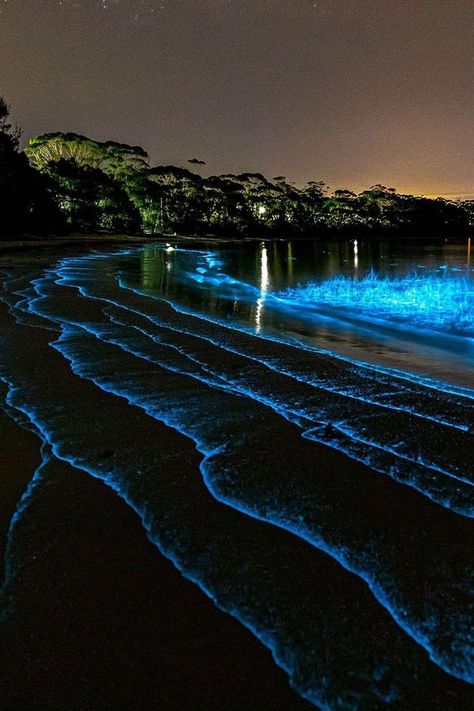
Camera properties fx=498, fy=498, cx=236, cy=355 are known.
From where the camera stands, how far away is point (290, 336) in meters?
7.93

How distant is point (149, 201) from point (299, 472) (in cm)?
7987

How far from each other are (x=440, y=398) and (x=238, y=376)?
6.40ft

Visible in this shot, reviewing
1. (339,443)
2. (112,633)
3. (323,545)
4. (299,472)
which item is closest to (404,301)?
(339,443)

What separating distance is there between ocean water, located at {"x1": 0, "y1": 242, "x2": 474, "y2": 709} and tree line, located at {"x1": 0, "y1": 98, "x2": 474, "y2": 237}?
37593 mm

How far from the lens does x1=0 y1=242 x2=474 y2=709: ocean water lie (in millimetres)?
1667

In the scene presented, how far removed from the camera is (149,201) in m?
77.6

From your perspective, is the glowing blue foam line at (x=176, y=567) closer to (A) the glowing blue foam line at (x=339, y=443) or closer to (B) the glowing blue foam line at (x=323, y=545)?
(B) the glowing blue foam line at (x=323, y=545)

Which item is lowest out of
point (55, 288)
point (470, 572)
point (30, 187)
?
point (470, 572)

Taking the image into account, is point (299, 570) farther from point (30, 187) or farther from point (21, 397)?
point (30, 187)

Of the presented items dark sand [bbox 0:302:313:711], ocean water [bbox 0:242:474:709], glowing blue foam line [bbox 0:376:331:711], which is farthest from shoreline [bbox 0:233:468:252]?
dark sand [bbox 0:302:313:711]

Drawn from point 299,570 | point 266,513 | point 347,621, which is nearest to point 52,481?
point 266,513

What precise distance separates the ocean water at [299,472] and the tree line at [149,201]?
3759 centimetres

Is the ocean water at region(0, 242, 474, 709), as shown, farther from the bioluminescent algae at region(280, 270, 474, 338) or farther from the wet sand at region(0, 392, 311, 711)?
the bioluminescent algae at region(280, 270, 474, 338)

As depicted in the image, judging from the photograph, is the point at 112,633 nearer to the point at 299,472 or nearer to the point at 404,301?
the point at 299,472
